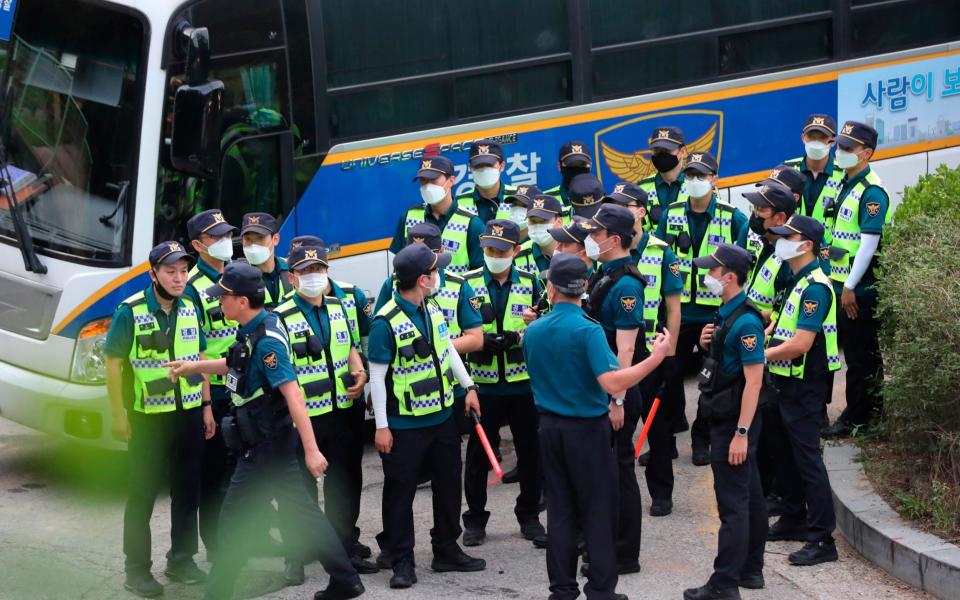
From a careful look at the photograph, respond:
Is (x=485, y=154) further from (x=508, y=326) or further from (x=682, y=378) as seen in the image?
(x=682, y=378)

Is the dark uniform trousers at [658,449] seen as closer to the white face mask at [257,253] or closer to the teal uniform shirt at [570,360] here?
the teal uniform shirt at [570,360]

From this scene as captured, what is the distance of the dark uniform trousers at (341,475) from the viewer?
7578 mm

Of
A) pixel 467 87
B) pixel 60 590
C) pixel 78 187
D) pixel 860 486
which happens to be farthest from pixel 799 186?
pixel 60 590

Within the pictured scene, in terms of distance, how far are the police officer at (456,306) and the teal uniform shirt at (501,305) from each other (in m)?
0.20

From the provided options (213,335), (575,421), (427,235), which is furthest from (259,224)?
(575,421)

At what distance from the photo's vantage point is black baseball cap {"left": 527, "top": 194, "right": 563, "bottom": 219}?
28.0ft

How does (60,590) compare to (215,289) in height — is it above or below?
below

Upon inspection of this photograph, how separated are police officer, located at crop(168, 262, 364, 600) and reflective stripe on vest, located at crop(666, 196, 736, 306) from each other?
3284 mm

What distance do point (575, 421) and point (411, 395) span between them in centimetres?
99

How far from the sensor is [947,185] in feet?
30.0

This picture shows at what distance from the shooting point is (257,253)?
313 inches

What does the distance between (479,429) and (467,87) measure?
322 cm

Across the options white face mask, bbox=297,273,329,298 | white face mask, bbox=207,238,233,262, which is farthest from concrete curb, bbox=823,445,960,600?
white face mask, bbox=207,238,233,262

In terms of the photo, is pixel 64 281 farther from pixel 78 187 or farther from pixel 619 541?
pixel 619 541
